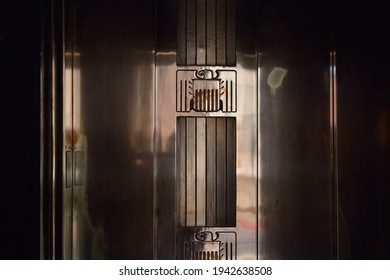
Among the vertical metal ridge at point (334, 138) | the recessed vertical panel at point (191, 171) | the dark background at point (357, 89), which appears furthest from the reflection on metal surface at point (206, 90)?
the vertical metal ridge at point (334, 138)

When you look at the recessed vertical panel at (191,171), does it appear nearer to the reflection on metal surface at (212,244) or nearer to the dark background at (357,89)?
the reflection on metal surface at (212,244)

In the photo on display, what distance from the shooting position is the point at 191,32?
2121mm

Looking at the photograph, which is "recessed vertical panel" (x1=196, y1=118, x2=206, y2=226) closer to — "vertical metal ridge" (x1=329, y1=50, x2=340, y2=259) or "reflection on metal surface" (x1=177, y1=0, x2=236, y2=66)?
"reflection on metal surface" (x1=177, y1=0, x2=236, y2=66)

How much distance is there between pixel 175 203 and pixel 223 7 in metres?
1.15

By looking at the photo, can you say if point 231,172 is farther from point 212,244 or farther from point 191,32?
point 191,32

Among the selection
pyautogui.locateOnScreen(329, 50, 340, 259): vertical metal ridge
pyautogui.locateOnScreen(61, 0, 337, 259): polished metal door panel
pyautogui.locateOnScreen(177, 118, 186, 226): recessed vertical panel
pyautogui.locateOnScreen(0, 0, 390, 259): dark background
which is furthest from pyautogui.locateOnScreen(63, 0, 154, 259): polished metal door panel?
pyautogui.locateOnScreen(329, 50, 340, 259): vertical metal ridge

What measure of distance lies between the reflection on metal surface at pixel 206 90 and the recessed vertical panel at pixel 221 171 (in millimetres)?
123

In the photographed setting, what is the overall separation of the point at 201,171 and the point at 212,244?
42cm

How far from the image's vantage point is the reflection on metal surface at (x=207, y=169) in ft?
7.03

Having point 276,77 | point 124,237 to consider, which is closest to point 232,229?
point 124,237

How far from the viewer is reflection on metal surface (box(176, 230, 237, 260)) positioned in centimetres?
210

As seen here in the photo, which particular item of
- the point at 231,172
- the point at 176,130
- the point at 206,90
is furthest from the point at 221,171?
the point at 206,90

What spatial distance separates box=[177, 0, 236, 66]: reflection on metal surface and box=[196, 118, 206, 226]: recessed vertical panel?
1.20ft
